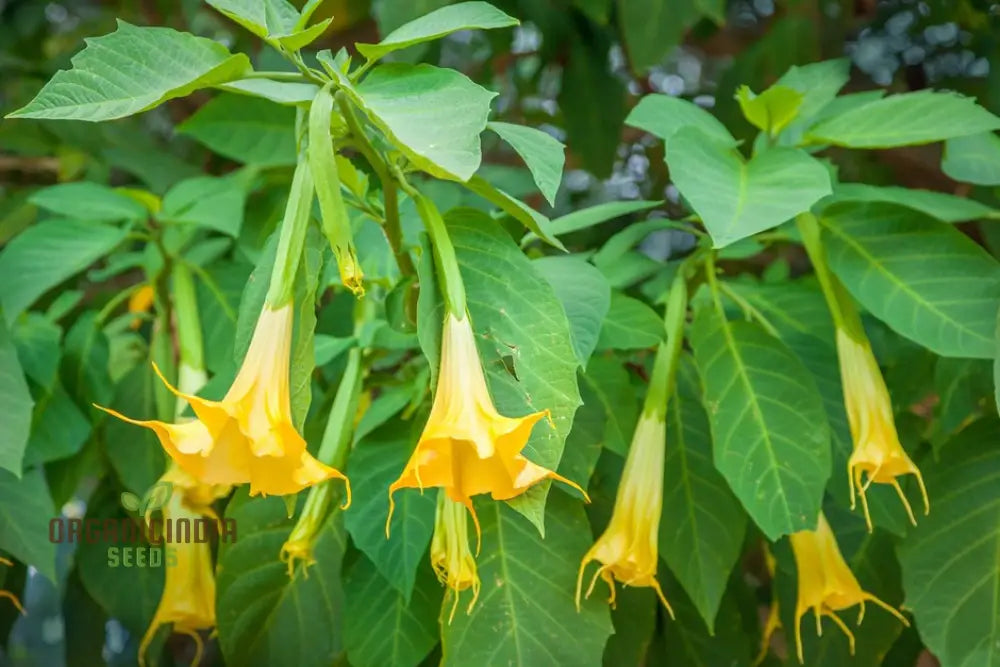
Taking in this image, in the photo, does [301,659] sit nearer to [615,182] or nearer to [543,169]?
[543,169]

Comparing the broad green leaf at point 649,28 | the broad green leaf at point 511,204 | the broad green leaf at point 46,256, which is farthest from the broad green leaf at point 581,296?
the broad green leaf at point 649,28

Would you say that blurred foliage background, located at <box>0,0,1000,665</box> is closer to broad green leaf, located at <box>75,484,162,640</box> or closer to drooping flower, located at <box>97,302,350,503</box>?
broad green leaf, located at <box>75,484,162,640</box>

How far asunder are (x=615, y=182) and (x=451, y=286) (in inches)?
45.2

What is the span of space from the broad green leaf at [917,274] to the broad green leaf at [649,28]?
18.4 inches

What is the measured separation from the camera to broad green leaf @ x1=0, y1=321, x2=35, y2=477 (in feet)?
1.89

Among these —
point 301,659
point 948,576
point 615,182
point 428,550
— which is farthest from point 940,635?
point 615,182

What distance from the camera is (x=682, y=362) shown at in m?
0.77

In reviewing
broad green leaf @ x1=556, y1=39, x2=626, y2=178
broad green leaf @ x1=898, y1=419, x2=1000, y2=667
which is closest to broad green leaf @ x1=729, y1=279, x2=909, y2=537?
broad green leaf @ x1=898, y1=419, x2=1000, y2=667

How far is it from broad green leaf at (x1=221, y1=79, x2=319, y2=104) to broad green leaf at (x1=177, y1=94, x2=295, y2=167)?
43 centimetres

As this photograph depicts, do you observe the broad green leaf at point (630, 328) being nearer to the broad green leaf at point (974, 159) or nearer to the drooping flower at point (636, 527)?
the drooping flower at point (636, 527)

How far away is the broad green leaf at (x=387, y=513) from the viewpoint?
584 millimetres

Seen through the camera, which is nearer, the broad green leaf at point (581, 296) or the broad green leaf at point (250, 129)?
the broad green leaf at point (581, 296)

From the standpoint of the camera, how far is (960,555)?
2.11 ft

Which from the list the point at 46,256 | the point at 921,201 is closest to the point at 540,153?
the point at 921,201
